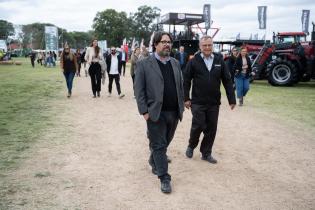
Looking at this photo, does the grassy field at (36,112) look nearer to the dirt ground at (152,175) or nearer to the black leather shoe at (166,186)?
the dirt ground at (152,175)

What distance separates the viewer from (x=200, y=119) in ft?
18.4

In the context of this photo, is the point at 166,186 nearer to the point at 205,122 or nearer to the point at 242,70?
the point at 205,122

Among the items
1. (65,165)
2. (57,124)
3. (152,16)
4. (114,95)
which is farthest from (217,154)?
(152,16)

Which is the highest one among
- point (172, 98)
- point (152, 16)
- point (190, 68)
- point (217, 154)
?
point (152, 16)

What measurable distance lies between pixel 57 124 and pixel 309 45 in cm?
1321

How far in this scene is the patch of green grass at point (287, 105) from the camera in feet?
30.6

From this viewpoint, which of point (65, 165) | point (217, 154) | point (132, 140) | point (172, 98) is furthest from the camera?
point (132, 140)

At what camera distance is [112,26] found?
95.6m

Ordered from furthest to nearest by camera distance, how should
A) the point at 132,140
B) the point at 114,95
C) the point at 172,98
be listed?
the point at 114,95 → the point at 132,140 → the point at 172,98

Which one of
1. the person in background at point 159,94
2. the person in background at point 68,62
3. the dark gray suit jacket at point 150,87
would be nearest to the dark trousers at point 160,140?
the person in background at point 159,94

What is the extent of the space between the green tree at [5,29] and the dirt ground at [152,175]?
399 feet

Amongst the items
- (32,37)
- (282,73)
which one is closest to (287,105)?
(282,73)

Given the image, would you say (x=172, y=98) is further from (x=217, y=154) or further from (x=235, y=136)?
(x=235, y=136)

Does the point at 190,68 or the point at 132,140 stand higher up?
the point at 190,68
